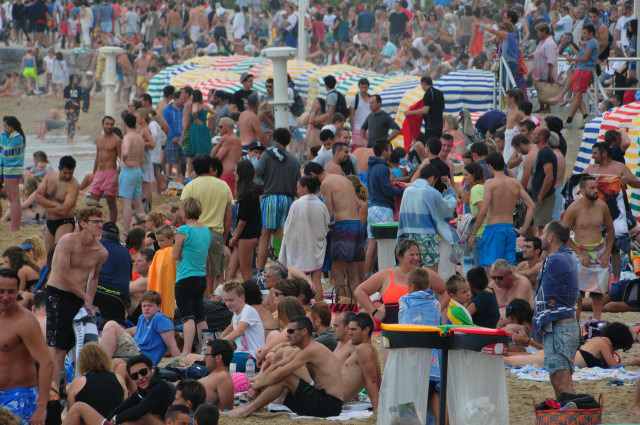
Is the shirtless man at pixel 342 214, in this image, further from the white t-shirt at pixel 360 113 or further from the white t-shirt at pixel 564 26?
the white t-shirt at pixel 564 26

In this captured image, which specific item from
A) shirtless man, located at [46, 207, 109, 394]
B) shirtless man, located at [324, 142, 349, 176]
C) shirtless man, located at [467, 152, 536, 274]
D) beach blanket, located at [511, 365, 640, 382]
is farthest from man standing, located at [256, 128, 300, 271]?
beach blanket, located at [511, 365, 640, 382]

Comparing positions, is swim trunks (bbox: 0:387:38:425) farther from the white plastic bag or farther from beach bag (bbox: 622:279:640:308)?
beach bag (bbox: 622:279:640:308)

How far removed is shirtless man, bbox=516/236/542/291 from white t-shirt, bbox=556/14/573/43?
11792mm

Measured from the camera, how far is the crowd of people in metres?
6.86

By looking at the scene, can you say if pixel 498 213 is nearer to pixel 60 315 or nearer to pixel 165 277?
pixel 165 277

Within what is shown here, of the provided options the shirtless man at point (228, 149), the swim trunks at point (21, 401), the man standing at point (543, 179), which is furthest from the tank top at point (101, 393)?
the shirtless man at point (228, 149)

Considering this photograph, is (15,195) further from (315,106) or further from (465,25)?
(465,25)

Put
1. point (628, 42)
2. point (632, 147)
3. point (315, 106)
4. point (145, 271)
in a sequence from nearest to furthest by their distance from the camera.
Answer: point (145, 271)
point (632, 147)
point (315, 106)
point (628, 42)

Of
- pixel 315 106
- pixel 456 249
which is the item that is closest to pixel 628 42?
pixel 315 106

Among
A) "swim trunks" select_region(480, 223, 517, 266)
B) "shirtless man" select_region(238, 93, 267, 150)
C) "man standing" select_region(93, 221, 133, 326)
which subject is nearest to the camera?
"man standing" select_region(93, 221, 133, 326)

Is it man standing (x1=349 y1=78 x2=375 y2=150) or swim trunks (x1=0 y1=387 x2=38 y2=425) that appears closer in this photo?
swim trunks (x1=0 y1=387 x2=38 y2=425)

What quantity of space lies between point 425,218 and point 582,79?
6.71 m

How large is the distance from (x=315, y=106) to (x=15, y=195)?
4634mm

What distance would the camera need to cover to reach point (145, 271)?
32.3 feet
